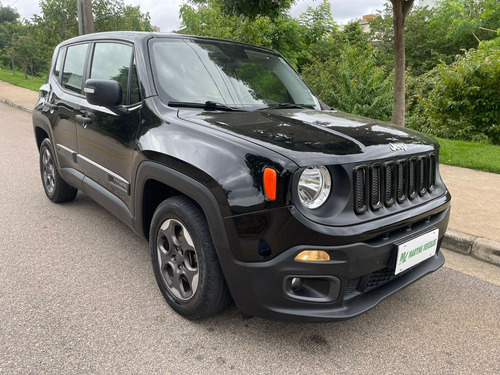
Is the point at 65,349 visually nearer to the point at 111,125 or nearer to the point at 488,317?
the point at 111,125

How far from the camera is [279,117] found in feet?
9.14

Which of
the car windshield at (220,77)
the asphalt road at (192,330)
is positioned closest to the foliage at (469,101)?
the asphalt road at (192,330)

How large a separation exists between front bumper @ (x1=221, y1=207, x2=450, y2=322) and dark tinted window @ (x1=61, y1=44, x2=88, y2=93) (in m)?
2.62

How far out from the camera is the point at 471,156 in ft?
22.8

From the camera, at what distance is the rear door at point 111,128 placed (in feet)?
9.62

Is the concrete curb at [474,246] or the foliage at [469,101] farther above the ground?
the foliage at [469,101]

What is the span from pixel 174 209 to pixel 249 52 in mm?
1815

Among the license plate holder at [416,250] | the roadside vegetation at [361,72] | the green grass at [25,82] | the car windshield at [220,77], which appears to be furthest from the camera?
the green grass at [25,82]

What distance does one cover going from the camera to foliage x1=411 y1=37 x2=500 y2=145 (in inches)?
344

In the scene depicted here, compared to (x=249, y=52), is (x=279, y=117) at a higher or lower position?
lower

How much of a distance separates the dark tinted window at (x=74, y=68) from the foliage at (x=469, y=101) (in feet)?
25.7

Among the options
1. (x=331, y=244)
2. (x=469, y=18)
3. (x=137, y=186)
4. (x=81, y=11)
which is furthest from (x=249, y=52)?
(x=469, y=18)

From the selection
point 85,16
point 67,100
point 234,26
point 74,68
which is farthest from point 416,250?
point 85,16

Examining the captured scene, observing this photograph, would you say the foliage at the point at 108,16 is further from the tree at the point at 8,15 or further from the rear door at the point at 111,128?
the tree at the point at 8,15
